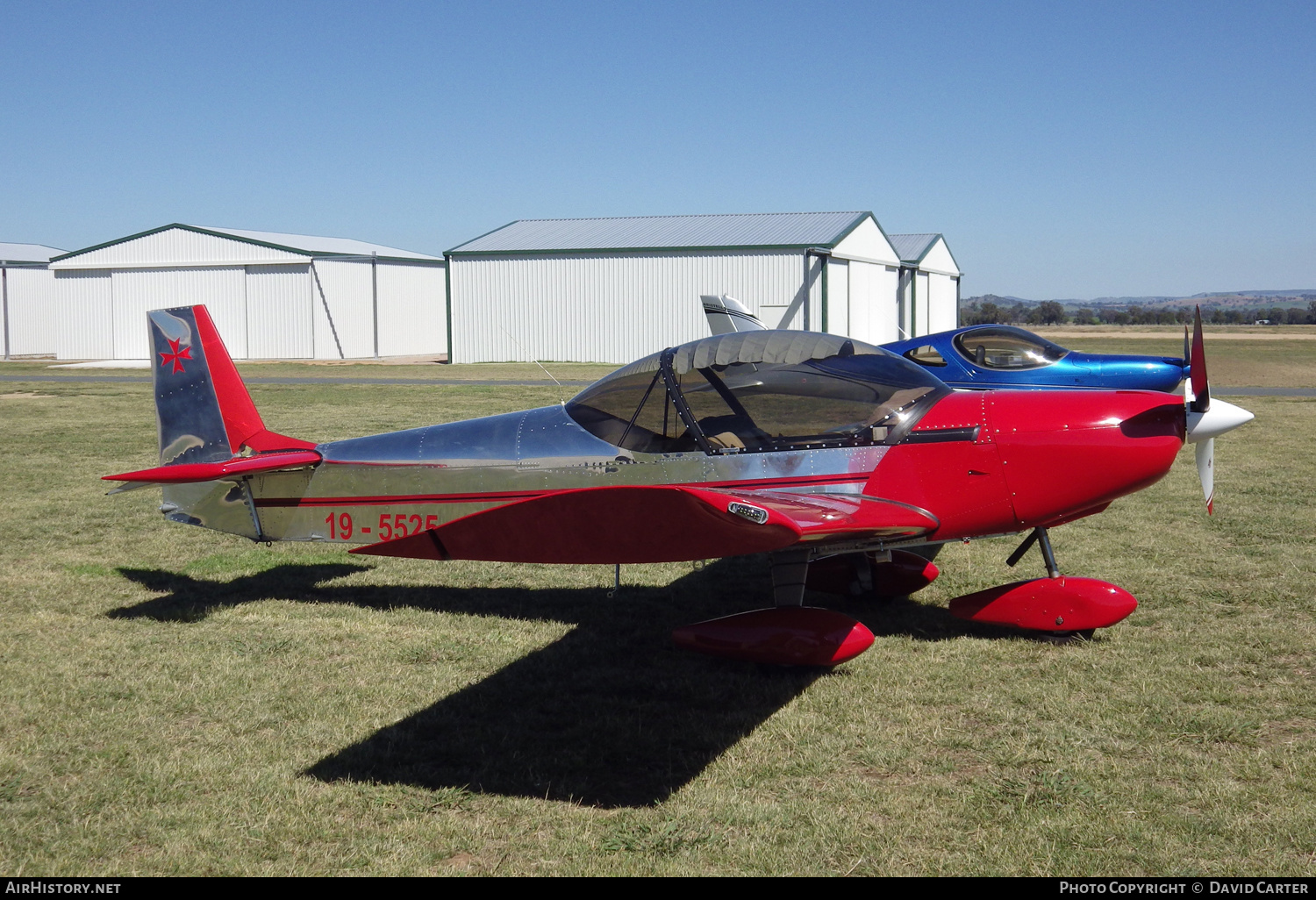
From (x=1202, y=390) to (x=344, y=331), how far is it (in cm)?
4315

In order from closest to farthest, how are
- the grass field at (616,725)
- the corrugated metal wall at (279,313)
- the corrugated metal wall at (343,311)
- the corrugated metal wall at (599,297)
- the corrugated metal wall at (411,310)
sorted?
the grass field at (616,725) < the corrugated metal wall at (599,297) < the corrugated metal wall at (279,313) < the corrugated metal wall at (343,311) < the corrugated metal wall at (411,310)

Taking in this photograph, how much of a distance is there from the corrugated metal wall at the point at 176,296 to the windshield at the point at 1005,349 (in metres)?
39.0

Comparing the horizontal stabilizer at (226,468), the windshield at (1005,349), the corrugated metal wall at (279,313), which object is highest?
the corrugated metal wall at (279,313)

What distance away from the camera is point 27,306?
162 feet

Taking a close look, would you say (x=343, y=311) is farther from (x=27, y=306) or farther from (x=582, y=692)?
(x=582, y=692)

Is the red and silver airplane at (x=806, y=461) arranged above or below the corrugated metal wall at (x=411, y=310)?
below

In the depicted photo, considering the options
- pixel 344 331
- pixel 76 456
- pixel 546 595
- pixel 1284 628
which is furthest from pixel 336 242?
pixel 1284 628

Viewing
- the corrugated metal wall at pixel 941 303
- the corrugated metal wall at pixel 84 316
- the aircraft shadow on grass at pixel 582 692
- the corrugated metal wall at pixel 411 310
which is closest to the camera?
the aircraft shadow on grass at pixel 582 692

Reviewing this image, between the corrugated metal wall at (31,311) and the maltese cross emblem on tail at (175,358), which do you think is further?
the corrugated metal wall at (31,311)

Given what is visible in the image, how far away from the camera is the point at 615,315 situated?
129ft

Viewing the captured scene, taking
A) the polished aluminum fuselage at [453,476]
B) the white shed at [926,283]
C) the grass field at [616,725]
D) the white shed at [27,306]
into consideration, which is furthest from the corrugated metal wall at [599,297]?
the polished aluminum fuselage at [453,476]

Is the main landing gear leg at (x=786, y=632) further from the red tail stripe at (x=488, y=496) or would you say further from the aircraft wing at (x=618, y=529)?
the aircraft wing at (x=618, y=529)

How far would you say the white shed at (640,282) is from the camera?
3756cm

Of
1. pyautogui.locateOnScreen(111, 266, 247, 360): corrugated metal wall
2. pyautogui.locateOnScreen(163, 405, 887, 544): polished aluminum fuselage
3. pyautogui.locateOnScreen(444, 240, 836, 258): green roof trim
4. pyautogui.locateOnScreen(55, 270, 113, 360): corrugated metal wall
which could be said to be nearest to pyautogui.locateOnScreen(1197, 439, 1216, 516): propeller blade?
pyautogui.locateOnScreen(163, 405, 887, 544): polished aluminum fuselage
